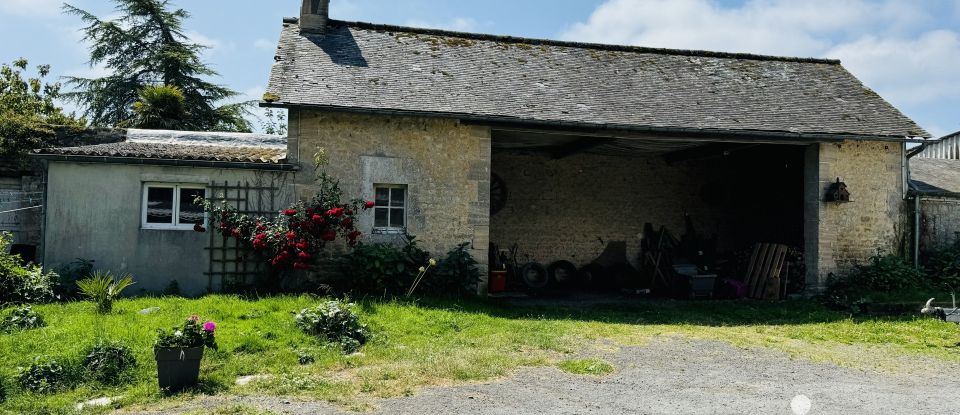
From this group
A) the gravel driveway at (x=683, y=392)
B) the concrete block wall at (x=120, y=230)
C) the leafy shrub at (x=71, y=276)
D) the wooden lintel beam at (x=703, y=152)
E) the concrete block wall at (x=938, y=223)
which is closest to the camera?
the gravel driveway at (x=683, y=392)

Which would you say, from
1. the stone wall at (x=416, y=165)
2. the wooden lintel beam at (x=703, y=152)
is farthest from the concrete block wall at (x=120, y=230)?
the wooden lintel beam at (x=703, y=152)

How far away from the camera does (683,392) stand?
585 cm

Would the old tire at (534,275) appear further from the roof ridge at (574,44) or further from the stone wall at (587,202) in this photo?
the roof ridge at (574,44)

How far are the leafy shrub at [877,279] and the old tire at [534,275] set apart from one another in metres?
5.24

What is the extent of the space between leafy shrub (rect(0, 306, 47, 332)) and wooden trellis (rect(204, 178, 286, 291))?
2587mm

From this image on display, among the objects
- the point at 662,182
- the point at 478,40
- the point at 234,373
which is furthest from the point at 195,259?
the point at 662,182

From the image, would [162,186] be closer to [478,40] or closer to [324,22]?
[324,22]

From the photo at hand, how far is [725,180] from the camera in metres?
16.3

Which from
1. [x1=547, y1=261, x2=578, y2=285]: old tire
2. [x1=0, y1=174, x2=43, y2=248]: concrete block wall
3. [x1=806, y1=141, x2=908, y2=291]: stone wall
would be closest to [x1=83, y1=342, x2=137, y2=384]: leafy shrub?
[x1=0, y1=174, x2=43, y2=248]: concrete block wall

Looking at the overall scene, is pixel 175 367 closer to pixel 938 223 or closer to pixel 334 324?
pixel 334 324

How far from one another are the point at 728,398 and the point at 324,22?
32.2 feet

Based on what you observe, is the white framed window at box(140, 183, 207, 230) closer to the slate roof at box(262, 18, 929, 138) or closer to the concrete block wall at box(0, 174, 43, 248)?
the slate roof at box(262, 18, 929, 138)

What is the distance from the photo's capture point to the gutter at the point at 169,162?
373 inches

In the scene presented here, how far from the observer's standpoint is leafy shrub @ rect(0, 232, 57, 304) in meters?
8.62
